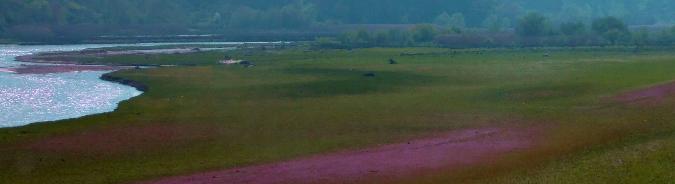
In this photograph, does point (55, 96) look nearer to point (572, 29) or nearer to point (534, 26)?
point (534, 26)

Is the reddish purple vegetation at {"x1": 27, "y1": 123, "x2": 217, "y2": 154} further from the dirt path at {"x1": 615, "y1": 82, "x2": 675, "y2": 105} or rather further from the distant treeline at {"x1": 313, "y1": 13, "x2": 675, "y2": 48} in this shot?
the distant treeline at {"x1": 313, "y1": 13, "x2": 675, "y2": 48}

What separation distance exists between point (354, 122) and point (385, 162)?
490 inches

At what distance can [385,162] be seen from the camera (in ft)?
123

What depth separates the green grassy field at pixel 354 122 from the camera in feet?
118

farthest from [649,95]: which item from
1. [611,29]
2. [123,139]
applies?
[611,29]

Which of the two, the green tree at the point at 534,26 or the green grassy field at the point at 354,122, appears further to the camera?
the green tree at the point at 534,26


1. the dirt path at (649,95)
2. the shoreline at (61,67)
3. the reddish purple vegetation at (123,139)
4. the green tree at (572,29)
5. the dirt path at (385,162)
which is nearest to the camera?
the dirt path at (385,162)

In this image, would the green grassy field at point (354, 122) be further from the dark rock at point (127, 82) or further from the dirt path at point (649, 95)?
the dirt path at point (649, 95)

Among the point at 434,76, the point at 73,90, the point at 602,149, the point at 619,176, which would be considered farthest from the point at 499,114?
the point at 73,90

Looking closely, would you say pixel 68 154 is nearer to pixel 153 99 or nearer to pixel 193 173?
pixel 193 173

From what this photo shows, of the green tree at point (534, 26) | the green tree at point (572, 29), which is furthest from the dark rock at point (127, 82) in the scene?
the green tree at point (572, 29)

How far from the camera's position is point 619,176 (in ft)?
106

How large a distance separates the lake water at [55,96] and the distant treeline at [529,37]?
179ft

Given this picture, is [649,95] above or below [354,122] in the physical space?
above
